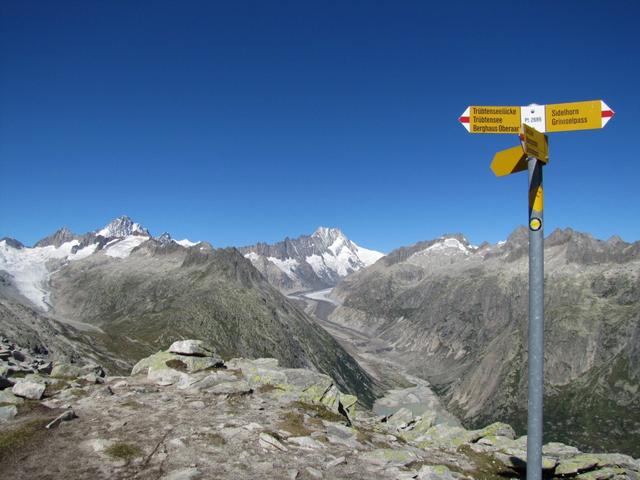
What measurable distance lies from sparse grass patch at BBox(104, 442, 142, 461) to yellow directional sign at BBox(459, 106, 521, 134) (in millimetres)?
17551

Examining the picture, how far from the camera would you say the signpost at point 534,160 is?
1073 centimetres

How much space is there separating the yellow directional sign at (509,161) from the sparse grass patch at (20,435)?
67.7ft

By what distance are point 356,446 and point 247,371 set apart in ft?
54.2

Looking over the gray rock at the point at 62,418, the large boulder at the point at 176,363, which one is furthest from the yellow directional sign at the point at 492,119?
the large boulder at the point at 176,363

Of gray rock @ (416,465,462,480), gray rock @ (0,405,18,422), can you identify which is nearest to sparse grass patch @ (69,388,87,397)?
gray rock @ (0,405,18,422)

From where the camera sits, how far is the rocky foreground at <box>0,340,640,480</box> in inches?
709

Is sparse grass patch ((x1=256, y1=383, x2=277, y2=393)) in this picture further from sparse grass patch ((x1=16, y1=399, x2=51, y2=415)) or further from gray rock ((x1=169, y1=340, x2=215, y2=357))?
sparse grass patch ((x1=16, y1=399, x2=51, y2=415))

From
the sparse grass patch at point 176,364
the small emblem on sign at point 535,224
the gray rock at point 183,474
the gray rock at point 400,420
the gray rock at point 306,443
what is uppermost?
the small emblem on sign at point 535,224

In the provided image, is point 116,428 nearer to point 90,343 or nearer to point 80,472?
point 80,472

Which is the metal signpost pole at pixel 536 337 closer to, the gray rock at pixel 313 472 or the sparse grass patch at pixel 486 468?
the gray rock at pixel 313 472

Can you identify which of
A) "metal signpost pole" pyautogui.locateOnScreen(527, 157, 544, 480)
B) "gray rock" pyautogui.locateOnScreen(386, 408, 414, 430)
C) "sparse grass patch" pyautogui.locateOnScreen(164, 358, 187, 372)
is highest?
"metal signpost pole" pyautogui.locateOnScreen(527, 157, 544, 480)

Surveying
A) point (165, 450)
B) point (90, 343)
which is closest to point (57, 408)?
point (165, 450)

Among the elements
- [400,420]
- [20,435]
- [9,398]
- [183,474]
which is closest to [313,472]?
[183,474]

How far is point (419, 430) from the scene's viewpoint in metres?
34.9
